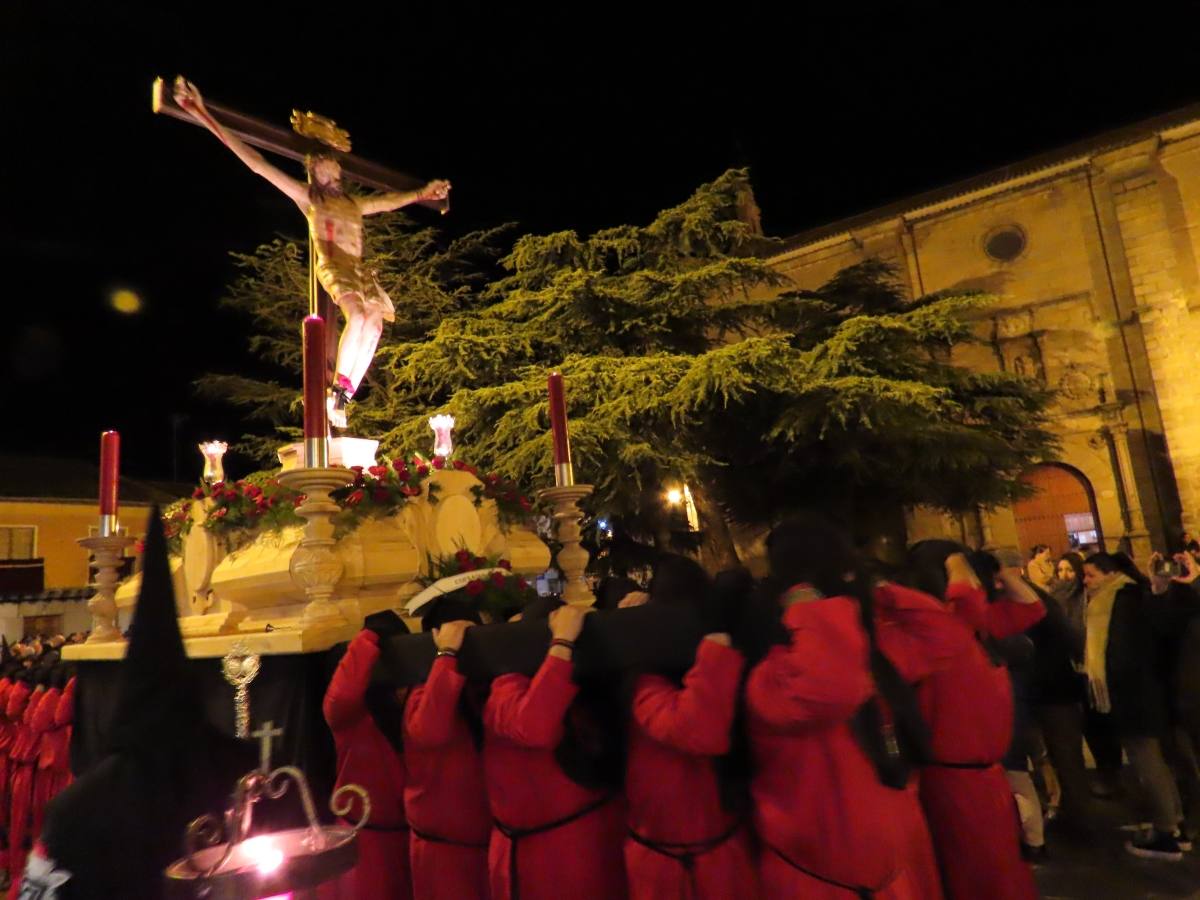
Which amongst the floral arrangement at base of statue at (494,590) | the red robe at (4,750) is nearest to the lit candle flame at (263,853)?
the floral arrangement at base of statue at (494,590)

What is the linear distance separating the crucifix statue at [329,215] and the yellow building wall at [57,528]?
23368 millimetres

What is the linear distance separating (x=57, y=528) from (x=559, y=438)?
2744cm

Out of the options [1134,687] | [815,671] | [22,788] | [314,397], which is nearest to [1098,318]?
[1134,687]

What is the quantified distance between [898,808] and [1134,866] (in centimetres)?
306

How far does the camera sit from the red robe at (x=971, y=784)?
295 cm

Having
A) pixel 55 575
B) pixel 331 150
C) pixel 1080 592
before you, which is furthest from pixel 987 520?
pixel 55 575

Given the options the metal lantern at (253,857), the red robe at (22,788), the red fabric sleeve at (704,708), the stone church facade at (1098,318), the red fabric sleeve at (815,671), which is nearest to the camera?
the metal lantern at (253,857)

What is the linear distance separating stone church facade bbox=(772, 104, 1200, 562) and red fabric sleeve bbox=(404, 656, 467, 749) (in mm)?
18580

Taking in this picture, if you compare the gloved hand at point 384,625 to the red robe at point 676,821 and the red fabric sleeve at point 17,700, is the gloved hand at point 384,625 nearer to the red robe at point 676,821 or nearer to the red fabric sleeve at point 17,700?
the red robe at point 676,821

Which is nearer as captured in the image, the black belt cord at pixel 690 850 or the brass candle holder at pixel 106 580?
the black belt cord at pixel 690 850

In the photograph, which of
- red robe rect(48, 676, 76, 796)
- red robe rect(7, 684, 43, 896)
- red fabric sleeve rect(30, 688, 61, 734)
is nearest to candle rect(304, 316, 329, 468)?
red robe rect(48, 676, 76, 796)

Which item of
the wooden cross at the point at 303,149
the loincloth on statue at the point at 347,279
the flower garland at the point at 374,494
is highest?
the wooden cross at the point at 303,149

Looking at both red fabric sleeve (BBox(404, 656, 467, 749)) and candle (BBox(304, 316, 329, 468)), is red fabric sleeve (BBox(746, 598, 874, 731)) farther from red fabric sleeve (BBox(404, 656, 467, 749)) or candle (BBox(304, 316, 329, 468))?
candle (BBox(304, 316, 329, 468))

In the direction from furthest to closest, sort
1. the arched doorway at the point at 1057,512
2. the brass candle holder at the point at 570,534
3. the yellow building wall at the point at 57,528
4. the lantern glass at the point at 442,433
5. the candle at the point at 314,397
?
1. the yellow building wall at the point at 57,528
2. the arched doorway at the point at 1057,512
3. the lantern glass at the point at 442,433
4. the brass candle holder at the point at 570,534
5. the candle at the point at 314,397
